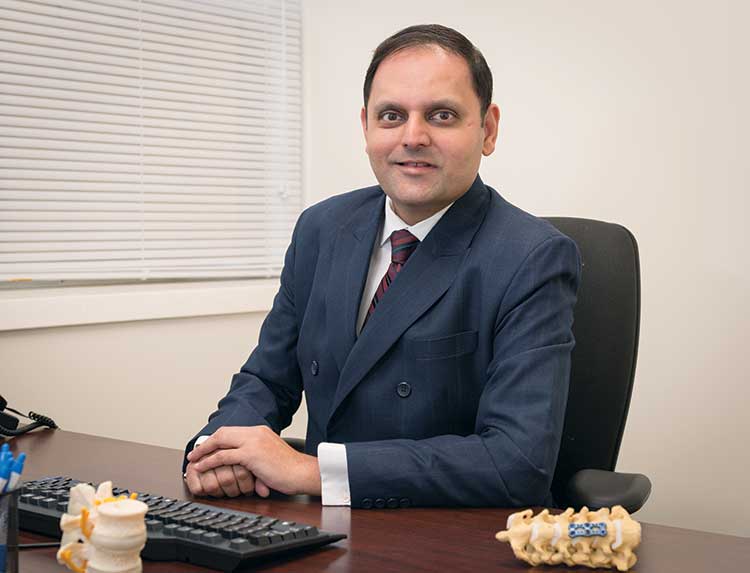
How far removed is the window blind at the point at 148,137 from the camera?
119 inches

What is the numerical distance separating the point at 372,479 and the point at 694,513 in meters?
1.68

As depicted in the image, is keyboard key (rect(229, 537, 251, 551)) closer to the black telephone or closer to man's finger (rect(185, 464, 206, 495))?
man's finger (rect(185, 464, 206, 495))

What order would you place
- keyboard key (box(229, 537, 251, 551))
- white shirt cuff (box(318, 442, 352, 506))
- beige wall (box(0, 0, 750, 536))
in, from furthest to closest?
1. beige wall (box(0, 0, 750, 536))
2. white shirt cuff (box(318, 442, 352, 506))
3. keyboard key (box(229, 537, 251, 551))

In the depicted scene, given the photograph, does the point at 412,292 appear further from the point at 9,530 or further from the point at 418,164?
the point at 9,530

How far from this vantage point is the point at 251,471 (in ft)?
4.99

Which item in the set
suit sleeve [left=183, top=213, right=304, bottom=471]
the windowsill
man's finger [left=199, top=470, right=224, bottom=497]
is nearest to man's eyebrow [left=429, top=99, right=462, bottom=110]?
suit sleeve [left=183, top=213, right=304, bottom=471]

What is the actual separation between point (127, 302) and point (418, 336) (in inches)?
65.8

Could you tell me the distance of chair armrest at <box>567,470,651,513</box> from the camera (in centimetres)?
172

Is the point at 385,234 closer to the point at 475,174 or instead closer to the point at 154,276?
the point at 475,174

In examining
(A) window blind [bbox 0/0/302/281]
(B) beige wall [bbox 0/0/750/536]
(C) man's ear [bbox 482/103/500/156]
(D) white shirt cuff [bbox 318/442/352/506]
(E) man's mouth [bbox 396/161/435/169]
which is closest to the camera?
(D) white shirt cuff [bbox 318/442/352/506]

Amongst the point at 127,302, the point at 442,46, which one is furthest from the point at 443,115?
the point at 127,302

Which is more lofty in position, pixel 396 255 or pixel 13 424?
pixel 396 255

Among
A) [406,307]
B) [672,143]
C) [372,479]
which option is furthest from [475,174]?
[672,143]

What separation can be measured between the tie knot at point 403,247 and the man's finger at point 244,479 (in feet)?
1.81
